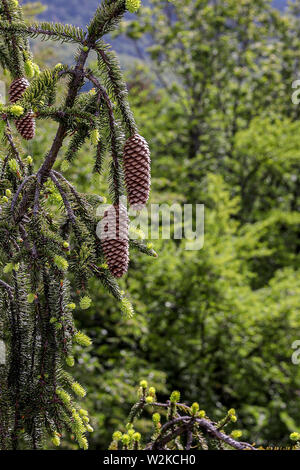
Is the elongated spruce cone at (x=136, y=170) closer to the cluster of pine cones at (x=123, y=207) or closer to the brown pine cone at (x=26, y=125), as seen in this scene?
the cluster of pine cones at (x=123, y=207)

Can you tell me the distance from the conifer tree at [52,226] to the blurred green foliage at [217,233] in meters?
0.21

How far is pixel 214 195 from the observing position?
636 cm

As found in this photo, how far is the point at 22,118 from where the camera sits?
1493 millimetres

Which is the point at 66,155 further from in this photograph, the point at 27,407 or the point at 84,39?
the point at 27,407

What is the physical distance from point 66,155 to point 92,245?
1.26 ft

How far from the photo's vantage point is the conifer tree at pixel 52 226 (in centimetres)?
134

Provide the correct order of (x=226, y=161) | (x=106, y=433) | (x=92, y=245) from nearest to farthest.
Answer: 1. (x=92, y=245)
2. (x=106, y=433)
3. (x=226, y=161)

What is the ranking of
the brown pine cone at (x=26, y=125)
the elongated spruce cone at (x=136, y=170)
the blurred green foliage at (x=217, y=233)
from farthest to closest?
the blurred green foliage at (x=217, y=233) < the brown pine cone at (x=26, y=125) < the elongated spruce cone at (x=136, y=170)

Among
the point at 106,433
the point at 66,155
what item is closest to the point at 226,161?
the point at 106,433

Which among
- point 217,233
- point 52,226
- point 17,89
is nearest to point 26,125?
point 17,89

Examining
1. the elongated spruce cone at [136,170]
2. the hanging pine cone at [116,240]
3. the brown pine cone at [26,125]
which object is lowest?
the hanging pine cone at [116,240]

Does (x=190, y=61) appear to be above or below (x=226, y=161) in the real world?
above

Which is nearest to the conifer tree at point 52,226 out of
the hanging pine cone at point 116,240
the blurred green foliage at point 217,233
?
the hanging pine cone at point 116,240

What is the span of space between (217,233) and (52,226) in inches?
189
